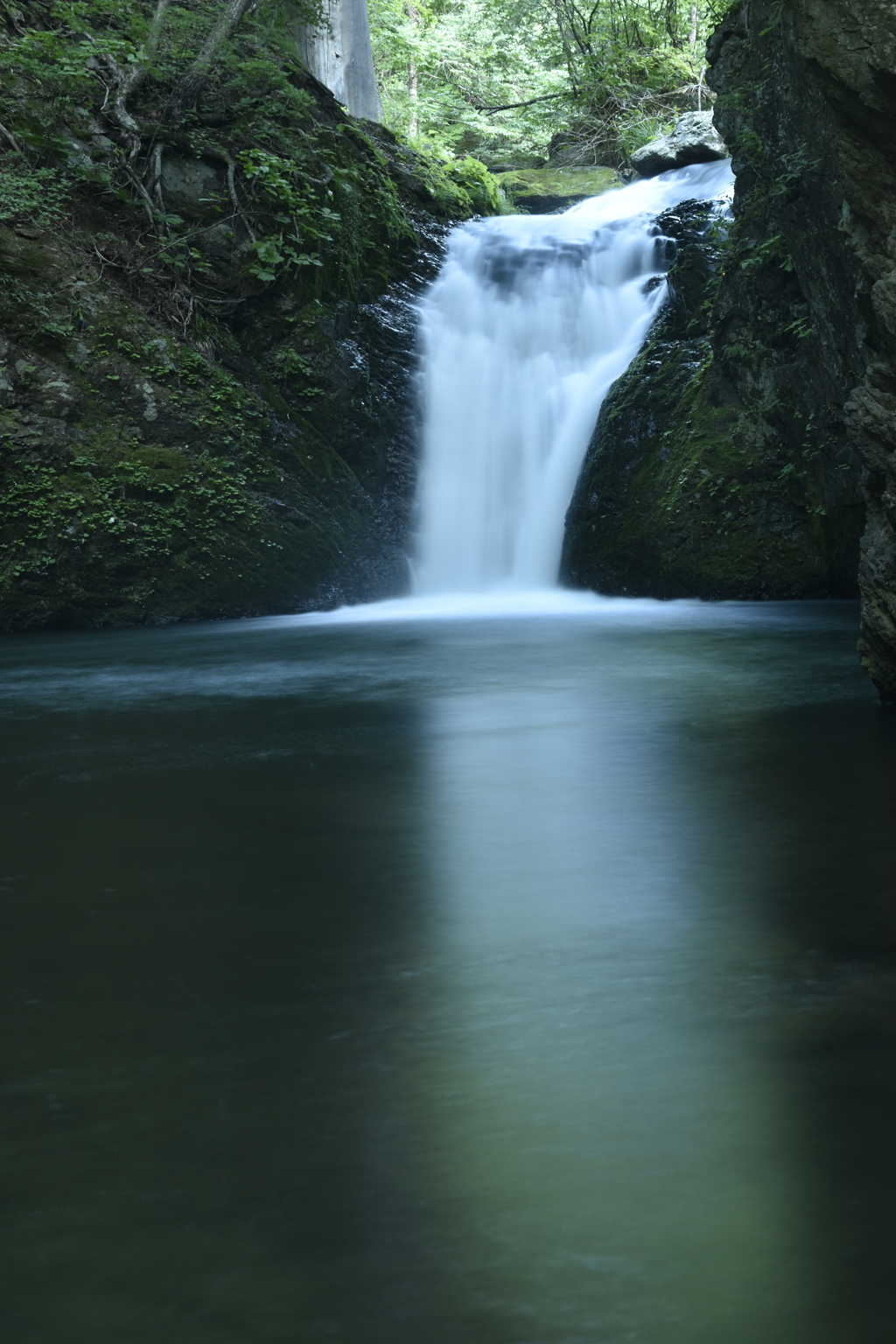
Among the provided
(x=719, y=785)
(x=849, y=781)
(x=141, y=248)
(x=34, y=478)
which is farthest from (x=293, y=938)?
(x=141, y=248)

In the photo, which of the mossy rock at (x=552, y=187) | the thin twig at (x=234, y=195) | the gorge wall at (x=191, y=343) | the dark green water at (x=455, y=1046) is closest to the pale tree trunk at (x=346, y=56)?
the mossy rock at (x=552, y=187)

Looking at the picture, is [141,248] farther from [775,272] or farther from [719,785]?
[719,785]

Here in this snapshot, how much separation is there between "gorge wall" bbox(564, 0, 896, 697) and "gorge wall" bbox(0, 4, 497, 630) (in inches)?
99.9

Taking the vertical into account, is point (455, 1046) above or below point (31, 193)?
below

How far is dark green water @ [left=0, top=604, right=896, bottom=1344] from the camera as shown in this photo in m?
1.42

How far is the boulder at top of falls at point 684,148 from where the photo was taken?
17.3m

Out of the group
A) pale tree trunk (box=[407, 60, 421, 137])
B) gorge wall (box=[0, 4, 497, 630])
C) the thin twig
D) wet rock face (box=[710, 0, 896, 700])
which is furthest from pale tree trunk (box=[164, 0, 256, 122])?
pale tree trunk (box=[407, 60, 421, 137])

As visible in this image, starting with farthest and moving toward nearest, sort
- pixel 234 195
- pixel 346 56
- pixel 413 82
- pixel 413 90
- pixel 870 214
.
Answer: pixel 413 82, pixel 413 90, pixel 346 56, pixel 234 195, pixel 870 214

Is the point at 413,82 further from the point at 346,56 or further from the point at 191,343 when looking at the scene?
the point at 191,343

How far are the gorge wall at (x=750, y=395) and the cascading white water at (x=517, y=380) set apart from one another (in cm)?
52

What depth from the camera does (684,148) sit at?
17625 mm

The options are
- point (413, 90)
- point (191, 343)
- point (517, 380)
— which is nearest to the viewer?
point (191, 343)

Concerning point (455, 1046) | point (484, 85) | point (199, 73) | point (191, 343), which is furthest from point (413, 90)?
point (455, 1046)

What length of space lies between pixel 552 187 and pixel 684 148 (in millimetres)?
2835
